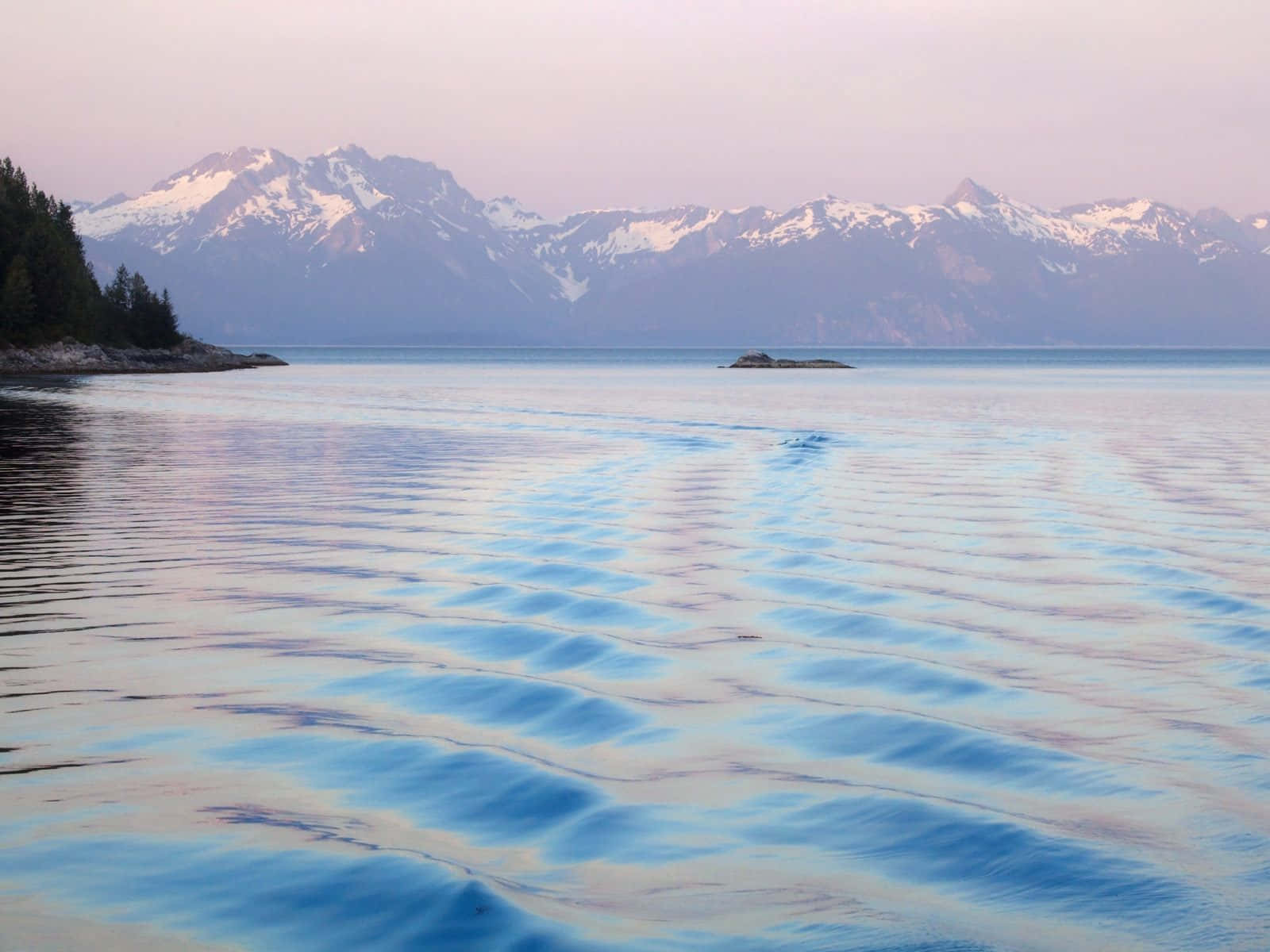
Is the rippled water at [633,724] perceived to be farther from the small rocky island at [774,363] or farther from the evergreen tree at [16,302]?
the small rocky island at [774,363]

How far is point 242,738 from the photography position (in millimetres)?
9688

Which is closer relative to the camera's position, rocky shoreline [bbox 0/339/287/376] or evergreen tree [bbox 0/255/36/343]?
evergreen tree [bbox 0/255/36/343]

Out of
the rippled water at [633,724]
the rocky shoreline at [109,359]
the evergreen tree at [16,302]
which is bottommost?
the rippled water at [633,724]

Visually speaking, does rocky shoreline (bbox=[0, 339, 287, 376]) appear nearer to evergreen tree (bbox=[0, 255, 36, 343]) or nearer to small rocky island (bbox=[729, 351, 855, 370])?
evergreen tree (bbox=[0, 255, 36, 343])

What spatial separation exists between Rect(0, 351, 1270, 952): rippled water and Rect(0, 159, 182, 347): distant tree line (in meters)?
110

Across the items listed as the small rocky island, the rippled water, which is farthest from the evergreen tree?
the rippled water

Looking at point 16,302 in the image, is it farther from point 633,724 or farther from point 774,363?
point 633,724

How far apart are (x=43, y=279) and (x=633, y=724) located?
448 ft

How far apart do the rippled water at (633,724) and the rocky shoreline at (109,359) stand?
109 metres

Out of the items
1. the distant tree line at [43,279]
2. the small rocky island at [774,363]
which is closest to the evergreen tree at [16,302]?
the distant tree line at [43,279]

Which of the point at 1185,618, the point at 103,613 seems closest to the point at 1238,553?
the point at 1185,618

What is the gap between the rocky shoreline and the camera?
125 metres

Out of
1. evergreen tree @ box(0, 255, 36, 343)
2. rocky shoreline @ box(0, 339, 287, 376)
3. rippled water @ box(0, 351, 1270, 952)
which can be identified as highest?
Answer: evergreen tree @ box(0, 255, 36, 343)

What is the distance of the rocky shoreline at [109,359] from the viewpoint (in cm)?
12462
